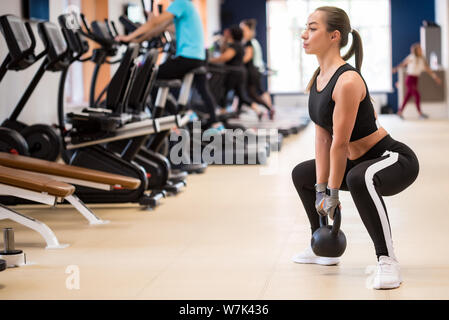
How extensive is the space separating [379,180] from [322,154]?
9.9 inches

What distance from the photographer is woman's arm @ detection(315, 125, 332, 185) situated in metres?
2.82

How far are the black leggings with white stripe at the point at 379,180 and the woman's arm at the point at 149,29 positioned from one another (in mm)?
3163

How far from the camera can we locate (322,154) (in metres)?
2.84

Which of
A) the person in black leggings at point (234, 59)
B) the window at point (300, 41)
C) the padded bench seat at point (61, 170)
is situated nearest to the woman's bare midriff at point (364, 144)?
the padded bench seat at point (61, 170)

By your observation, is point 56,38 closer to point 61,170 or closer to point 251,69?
point 61,170

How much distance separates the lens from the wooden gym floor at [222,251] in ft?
8.87

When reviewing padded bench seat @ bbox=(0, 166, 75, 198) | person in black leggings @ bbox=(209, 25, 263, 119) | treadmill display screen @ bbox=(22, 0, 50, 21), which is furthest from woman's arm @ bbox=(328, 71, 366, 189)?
person in black leggings @ bbox=(209, 25, 263, 119)

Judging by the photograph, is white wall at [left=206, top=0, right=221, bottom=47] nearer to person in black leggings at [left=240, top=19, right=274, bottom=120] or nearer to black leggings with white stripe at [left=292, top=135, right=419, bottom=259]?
person in black leggings at [left=240, top=19, right=274, bottom=120]

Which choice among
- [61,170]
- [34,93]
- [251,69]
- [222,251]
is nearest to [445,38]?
[251,69]

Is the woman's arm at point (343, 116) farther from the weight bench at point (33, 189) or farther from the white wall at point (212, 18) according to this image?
the white wall at point (212, 18)
